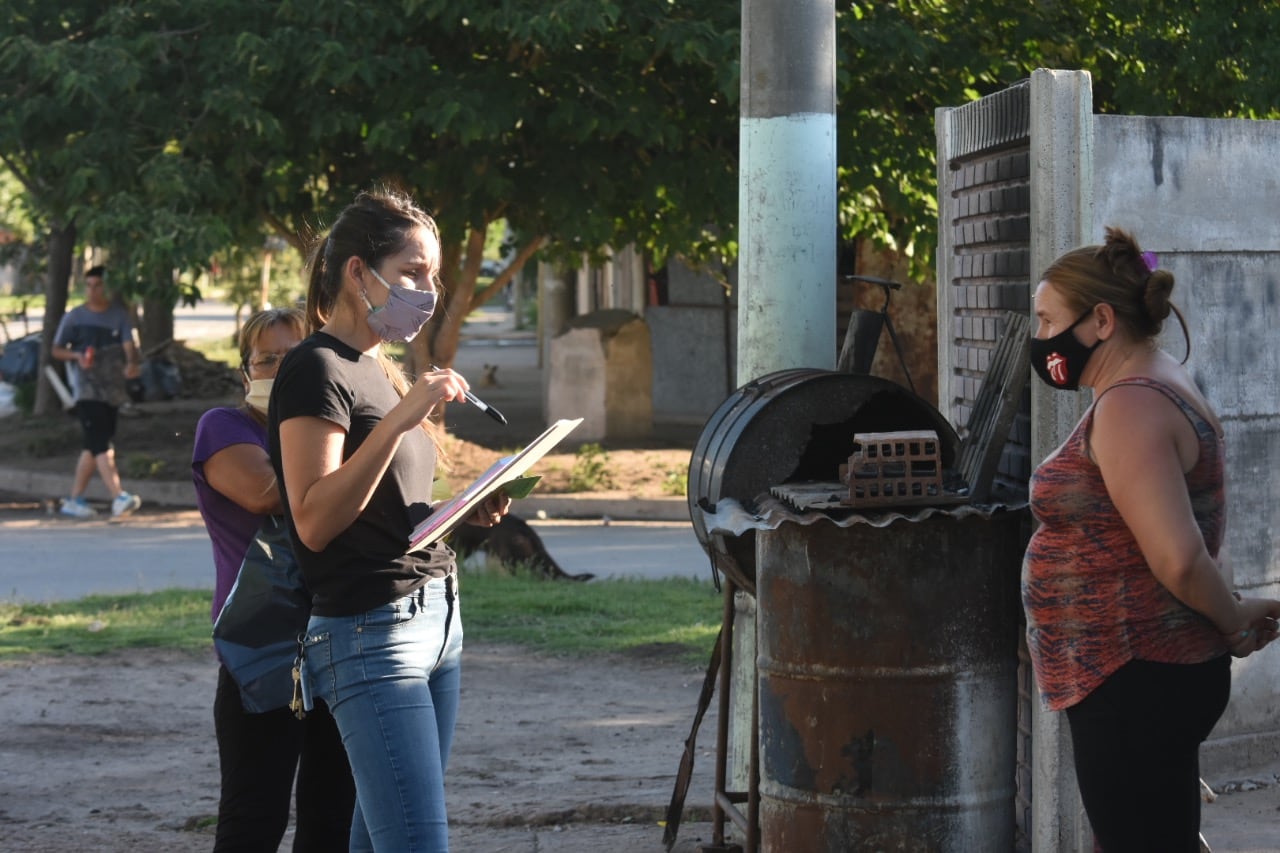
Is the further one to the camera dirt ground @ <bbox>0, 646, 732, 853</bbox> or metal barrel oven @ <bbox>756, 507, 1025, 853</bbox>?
dirt ground @ <bbox>0, 646, 732, 853</bbox>

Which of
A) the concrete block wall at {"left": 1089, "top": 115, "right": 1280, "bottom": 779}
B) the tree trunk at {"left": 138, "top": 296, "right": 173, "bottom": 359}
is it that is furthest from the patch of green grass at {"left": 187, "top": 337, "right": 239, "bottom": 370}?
the concrete block wall at {"left": 1089, "top": 115, "right": 1280, "bottom": 779}

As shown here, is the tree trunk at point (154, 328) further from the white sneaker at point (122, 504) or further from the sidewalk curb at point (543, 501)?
the white sneaker at point (122, 504)

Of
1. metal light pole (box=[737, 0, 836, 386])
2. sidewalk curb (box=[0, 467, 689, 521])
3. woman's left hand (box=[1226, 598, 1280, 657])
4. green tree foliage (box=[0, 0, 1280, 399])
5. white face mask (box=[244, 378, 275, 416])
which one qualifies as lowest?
sidewalk curb (box=[0, 467, 689, 521])

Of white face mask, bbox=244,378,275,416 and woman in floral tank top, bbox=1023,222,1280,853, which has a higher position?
white face mask, bbox=244,378,275,416

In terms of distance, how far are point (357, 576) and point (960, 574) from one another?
157 cm

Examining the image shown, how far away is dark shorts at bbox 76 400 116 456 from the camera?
40.1ft

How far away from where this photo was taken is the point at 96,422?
1223 centimetres

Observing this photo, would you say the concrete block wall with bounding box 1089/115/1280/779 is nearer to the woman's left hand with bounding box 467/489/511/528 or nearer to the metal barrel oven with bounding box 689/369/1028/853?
the metal barrel oven with bounding box 689/369/1028/853

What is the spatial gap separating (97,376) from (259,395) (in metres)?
9.07

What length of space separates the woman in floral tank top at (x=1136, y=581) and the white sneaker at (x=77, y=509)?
418 inches

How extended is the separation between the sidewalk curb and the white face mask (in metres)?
8.87

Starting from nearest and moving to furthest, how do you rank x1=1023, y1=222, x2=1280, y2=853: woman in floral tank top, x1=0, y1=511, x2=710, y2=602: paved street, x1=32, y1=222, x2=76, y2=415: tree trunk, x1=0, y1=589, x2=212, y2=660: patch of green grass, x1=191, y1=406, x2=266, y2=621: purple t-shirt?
x1=1023, y1=222, x2=1280, y2=853: woman in floral tank top
x1=191, y1=406, x2=266, y2=621: purple t-shirt
x1=0, y1=589, x2=212, y2=660: patch of green grass
x1=0, y1=511, x2=710, y2=602: paved street
x1=32, y1=222, x2=76, y2=415: tree trunk

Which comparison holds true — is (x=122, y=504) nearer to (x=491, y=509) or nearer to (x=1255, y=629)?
(x=491, y=509)

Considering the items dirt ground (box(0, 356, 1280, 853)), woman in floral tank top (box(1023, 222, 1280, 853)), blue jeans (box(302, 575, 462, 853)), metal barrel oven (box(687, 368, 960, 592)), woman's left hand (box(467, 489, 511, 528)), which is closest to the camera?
woman in floral tank top (box(1023, 222, 1280, 853))
